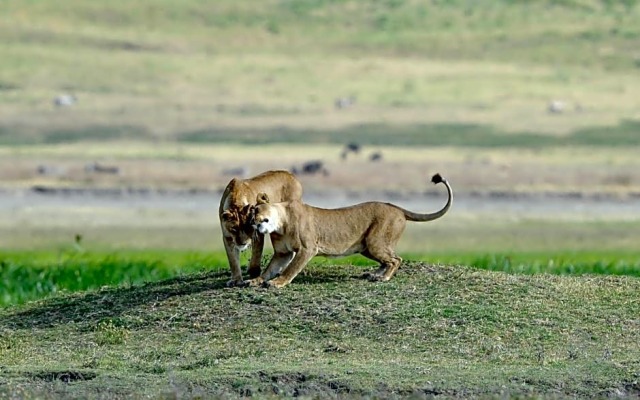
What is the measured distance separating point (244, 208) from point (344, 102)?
100 ft

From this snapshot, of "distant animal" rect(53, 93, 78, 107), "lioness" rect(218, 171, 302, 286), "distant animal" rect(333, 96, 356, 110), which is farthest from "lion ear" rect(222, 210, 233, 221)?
"distant animal" rect(333, 96, 356, 110)

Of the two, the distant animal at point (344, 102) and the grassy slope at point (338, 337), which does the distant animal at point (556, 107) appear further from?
the grassy slope at point (338, 337)

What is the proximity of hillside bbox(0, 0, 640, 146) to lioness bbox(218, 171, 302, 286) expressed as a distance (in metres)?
24.8

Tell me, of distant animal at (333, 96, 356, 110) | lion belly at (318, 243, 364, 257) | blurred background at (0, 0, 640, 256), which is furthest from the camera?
distant animal at (333, 96, 356, 110)

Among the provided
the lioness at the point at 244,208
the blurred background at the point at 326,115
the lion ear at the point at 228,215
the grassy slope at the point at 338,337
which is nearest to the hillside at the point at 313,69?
the blurred background at the point at 326,115

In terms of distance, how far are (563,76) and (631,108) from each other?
451 cm

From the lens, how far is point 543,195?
3291 centimetres

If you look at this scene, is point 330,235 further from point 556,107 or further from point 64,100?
point 556,107

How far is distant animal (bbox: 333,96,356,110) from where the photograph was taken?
43688 mm

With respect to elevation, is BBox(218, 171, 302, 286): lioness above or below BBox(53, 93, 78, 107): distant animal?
below

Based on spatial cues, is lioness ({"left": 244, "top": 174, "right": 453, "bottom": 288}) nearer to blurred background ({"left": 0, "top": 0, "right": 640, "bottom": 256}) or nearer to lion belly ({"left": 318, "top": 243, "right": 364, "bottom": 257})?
lion belly ({"left": 318, "top": 243, "right": 364, "bottom": 257})

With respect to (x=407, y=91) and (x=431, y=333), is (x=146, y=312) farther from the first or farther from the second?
(x=407, y=91)

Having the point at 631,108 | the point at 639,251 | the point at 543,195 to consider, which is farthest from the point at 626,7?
the point at 639,251

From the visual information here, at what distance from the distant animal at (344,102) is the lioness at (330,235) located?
29.5 metres
